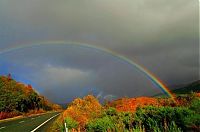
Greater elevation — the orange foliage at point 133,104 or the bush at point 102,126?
the orange foliage at point 133,104

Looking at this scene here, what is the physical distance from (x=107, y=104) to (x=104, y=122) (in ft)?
54.6

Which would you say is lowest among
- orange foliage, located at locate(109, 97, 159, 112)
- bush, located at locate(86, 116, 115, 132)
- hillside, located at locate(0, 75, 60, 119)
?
bush, located at locate(86, 116, 115, 132)

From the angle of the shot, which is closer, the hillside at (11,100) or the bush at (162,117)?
the bush at (162,117)

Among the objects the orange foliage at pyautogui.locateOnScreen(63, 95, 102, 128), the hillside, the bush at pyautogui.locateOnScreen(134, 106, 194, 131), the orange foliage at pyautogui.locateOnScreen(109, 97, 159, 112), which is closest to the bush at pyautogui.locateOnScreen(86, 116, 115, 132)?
the bush at pyautogui.locateOnScreen(134, 106, 194, 131)

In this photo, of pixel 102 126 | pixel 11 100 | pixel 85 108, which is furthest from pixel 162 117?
pixel 11 100

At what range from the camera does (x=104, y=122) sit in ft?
44.3

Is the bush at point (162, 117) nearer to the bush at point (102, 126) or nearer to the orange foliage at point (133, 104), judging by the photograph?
the bush at point (102, 126)

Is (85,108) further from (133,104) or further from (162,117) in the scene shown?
(162,117)

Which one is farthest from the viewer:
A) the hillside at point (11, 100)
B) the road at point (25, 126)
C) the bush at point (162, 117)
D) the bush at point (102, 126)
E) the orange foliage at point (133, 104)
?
the hillside at point (11, 100)

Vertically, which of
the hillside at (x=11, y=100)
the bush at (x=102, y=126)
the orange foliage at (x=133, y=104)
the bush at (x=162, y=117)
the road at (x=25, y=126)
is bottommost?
the road at (x=25, y=126)

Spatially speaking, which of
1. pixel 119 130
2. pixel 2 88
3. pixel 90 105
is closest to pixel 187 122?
pixel 119 130

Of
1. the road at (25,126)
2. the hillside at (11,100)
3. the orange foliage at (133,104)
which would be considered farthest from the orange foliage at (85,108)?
the hillside at (11,100)

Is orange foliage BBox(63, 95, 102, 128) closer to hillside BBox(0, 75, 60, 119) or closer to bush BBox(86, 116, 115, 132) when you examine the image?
bush BBox(86, 116, 115, 132)

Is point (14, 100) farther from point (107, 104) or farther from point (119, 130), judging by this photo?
point (119, 130)
